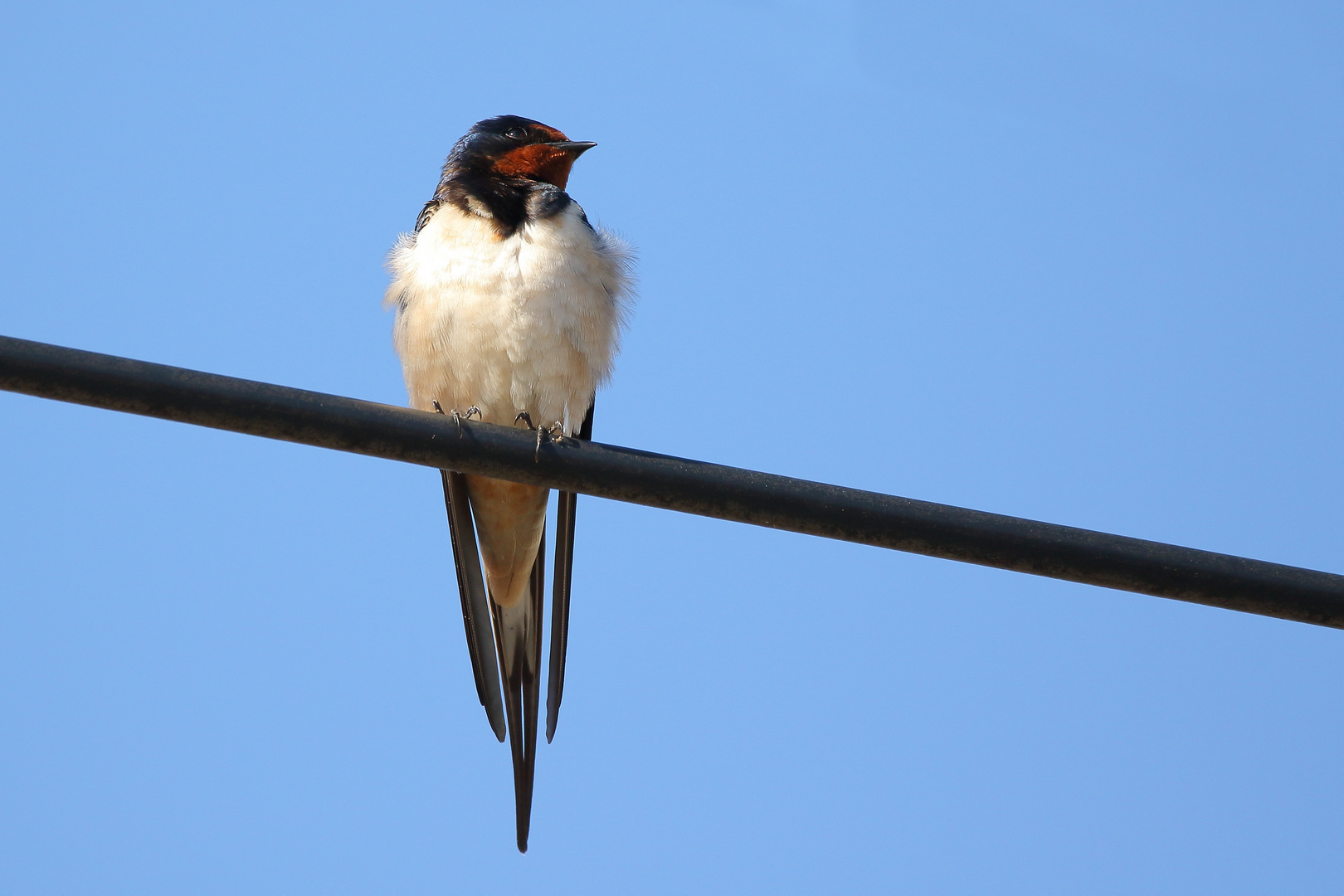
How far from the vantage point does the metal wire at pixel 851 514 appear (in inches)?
76.0

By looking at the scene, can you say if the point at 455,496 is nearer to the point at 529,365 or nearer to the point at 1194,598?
the point at 529,365

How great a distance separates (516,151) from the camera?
13.5 ft

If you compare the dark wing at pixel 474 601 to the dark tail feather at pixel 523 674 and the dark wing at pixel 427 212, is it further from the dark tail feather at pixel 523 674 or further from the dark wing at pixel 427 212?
the dark wing at pixel 427 212

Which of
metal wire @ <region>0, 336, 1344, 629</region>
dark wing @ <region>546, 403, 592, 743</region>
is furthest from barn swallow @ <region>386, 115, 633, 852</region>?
metal wire @ <region>0, 336, 1344, 629</region>

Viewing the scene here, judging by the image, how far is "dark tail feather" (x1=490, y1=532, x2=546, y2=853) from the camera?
3104 mm

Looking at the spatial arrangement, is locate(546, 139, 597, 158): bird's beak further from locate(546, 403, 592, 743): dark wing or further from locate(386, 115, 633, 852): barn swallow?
locate(546, 403, 592, 743): dark wing

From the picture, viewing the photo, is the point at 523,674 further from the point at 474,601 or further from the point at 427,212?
the point at 427,212

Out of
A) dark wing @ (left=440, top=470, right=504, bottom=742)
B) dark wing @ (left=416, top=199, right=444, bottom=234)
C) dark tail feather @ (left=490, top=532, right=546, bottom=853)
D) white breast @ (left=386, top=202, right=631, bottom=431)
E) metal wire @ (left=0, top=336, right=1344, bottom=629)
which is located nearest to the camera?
metal wire @ (left=0, top=336, right=1344, bottom=629)

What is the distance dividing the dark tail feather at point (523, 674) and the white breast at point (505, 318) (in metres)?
0.54

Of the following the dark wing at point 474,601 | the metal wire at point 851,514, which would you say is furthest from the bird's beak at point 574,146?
the metal wire at point 851,514

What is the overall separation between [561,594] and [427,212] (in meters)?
1.34

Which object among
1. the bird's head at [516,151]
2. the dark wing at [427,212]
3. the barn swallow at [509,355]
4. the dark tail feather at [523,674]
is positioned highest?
the bird's head at [516,151]

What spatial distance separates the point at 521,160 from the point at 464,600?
150 centimetres

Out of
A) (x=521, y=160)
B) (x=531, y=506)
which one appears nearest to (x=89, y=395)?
(x=531, y=506)
